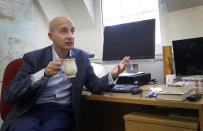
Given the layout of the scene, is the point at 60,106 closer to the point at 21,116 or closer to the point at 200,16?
→ the point at 21,116

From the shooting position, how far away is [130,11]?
229 cm

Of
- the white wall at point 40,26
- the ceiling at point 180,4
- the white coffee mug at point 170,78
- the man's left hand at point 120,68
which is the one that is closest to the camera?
the man's left hand at point 120,68

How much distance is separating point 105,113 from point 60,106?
2.55 ft

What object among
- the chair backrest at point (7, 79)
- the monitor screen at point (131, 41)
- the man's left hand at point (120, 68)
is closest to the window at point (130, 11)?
the monitor screen at point (131, 41)

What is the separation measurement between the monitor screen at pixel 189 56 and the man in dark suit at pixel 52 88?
17.7 inches

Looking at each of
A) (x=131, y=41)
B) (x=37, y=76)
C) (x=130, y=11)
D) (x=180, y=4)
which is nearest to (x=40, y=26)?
(x=130, y=11)

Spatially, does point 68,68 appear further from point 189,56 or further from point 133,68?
point 189,56

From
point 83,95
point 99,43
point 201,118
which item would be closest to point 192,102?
point 201,118

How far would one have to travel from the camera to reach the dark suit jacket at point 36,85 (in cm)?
115

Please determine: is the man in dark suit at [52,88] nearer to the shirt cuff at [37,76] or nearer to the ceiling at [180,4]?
the shirt cuff at [37,76]

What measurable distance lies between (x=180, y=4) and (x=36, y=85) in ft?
4.91

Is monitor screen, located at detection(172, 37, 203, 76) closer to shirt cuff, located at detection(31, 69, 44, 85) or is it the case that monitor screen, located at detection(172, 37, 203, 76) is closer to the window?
the window

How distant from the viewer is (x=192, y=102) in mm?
913

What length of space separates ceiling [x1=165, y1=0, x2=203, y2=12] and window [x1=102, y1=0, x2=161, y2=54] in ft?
0.80
